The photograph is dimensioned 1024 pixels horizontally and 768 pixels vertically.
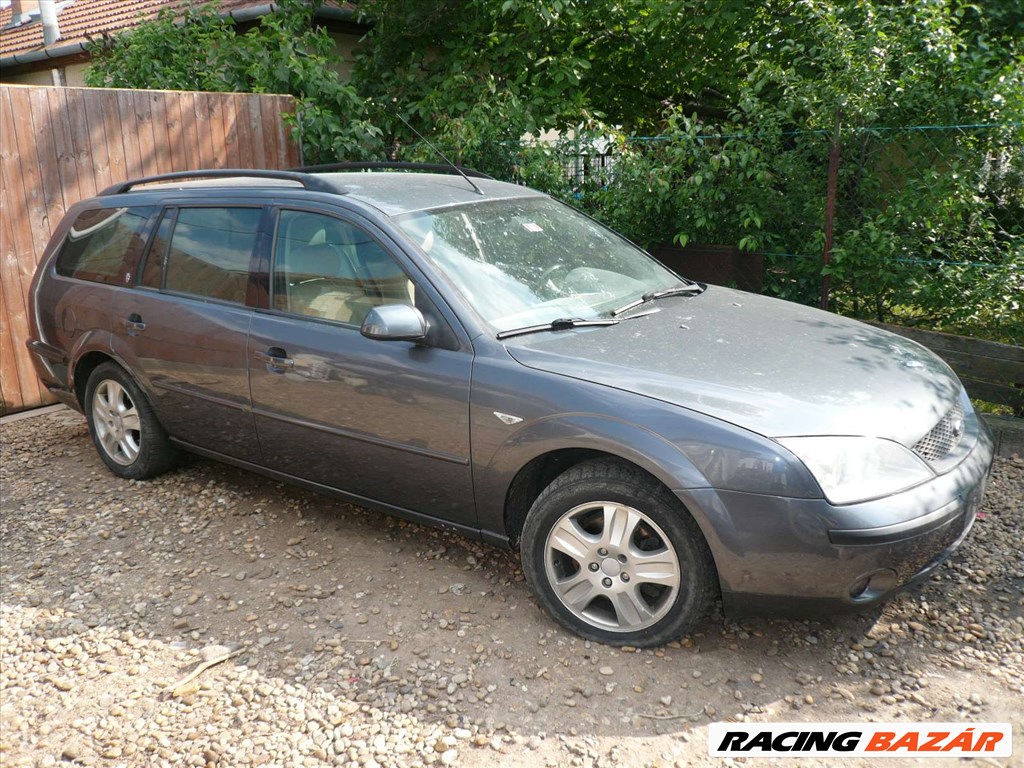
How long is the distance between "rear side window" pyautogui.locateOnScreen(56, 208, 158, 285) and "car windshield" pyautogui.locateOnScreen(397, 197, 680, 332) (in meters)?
1.84

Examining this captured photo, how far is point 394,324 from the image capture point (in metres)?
3.54

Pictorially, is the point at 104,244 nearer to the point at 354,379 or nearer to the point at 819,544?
the point at 354,379

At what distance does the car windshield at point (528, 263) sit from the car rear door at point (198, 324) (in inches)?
40.0

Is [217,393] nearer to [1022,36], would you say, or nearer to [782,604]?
[782,604]

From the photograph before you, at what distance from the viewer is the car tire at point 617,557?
316 cm

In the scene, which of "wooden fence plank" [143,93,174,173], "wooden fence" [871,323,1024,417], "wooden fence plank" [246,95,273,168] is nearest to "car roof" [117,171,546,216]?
"wooden fence" [871,323,1024,417]

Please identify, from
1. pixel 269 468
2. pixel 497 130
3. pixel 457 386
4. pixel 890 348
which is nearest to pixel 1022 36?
pixel 497 130

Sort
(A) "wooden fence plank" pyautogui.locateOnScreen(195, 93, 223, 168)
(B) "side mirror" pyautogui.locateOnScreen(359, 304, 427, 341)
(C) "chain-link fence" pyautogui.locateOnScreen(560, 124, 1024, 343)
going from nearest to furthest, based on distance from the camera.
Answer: (B) "side mirror" pyautogui.locateOnScreen(359, 304, 427, 341) → (C) "chain-link fence" pyautogui.locateOnScreen(560, 124, 1024, 343) → (A) "wooden fence plank" pyautogui.locateOnScreen(195, 93, 223, 168)

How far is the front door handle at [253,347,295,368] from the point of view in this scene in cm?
408

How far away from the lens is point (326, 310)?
4.04 metres

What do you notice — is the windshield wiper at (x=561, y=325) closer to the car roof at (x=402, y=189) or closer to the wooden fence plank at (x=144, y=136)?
the car roof at (x=402, y=189)

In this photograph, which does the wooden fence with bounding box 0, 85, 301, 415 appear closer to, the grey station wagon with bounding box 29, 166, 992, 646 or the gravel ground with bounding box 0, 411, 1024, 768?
the grey station wagon with bounding box 29, 166, 992, 646

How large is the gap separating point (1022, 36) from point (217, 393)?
7.00m

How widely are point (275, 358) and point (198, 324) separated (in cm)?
61
